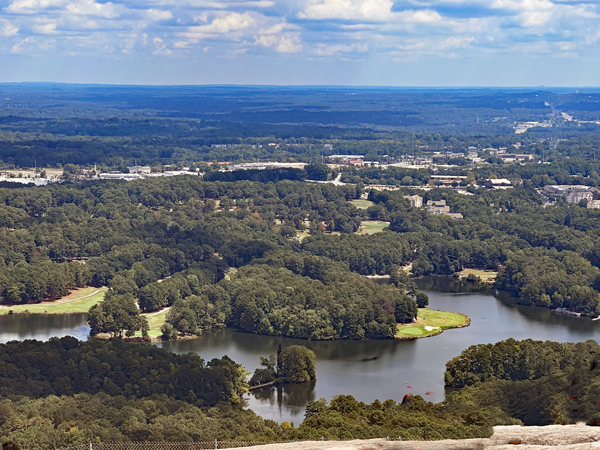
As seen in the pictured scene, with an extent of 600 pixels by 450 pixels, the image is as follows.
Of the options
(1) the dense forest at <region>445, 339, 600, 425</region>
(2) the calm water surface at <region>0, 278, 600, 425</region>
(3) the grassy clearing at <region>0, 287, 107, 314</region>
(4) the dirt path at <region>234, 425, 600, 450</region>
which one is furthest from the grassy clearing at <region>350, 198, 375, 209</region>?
(4) the dirt path at <region>234, 425, 600, 450</region>

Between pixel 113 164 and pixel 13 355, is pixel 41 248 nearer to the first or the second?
pixel 13 355

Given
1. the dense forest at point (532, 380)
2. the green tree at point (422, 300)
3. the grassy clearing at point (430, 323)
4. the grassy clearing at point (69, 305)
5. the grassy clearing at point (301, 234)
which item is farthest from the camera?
the grassy clearing at point (301, 234)

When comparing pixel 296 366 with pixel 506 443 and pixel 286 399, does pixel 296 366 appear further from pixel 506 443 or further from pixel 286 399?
pixel 506 443

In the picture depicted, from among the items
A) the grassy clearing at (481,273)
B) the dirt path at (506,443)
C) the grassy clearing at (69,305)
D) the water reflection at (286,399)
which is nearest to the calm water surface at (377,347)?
the water reflection at (286,399)

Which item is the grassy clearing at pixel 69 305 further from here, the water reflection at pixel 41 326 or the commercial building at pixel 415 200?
the commercial building at pixel 415 200

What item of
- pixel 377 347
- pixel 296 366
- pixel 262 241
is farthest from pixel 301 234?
pixel 296 366

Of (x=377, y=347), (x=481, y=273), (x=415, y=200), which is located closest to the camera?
(x=377, y=347)

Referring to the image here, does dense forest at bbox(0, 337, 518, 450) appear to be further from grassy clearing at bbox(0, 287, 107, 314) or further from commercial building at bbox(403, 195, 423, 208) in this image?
commercial building at bbox(403, 195, 423, 208)
